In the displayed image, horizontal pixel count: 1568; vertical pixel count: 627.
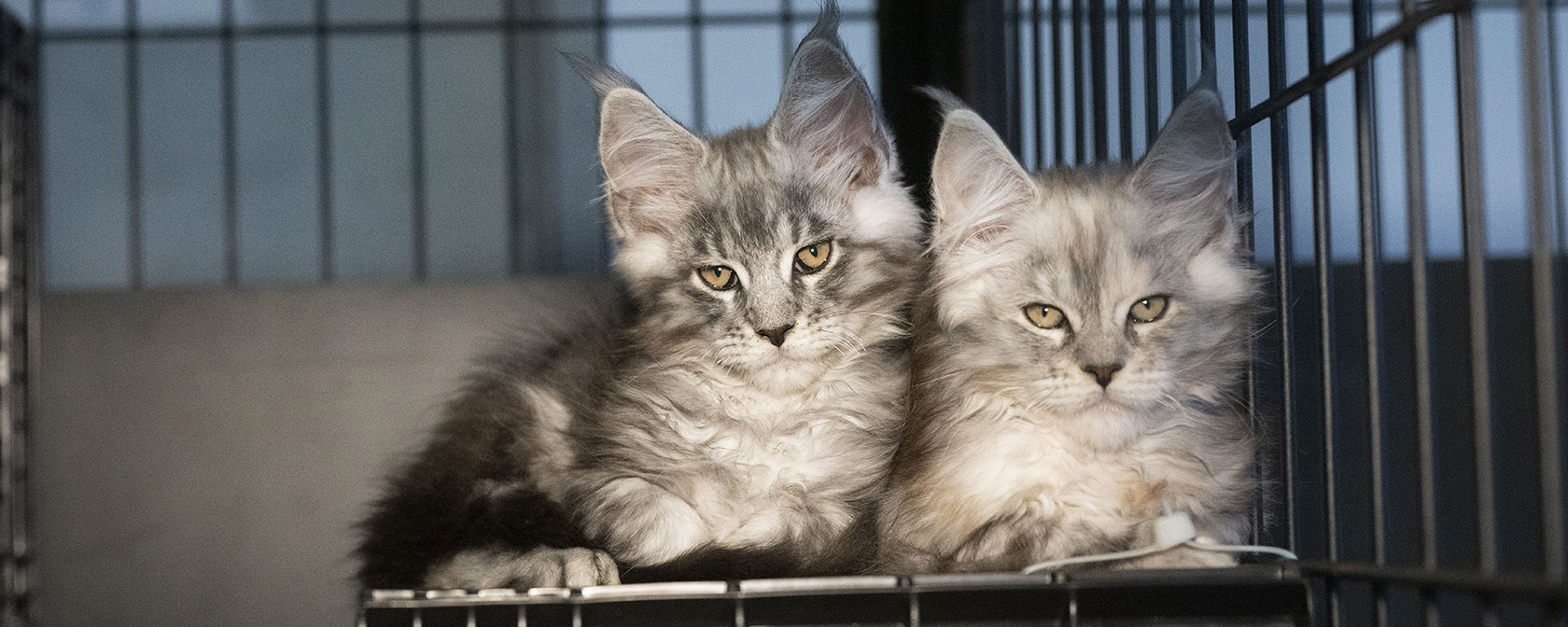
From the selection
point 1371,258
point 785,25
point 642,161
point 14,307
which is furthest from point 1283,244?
point 785,25

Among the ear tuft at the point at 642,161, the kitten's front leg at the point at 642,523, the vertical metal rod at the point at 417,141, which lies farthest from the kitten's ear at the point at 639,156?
the vertical metal rod at the point at 417,141

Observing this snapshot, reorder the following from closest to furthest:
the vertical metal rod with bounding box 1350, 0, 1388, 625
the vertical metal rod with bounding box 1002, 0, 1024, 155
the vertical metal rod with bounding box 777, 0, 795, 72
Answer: the vertical metal rod with bounding box 1350, 0, 1388, 625, the vertical metal rod with bounding box 1002, 0, 1024, 155, the vertical metal rod with bounding box 777, 0, 795, 72

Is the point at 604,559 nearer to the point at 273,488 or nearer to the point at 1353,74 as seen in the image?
the point at 1353,74

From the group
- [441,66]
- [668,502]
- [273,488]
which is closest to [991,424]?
[668,502]

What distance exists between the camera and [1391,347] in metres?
1.87

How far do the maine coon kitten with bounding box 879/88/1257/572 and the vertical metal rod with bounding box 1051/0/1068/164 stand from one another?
2.05 feet

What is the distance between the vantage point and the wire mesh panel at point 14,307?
364 cm

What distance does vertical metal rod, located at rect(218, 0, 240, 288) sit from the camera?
5.25 meters

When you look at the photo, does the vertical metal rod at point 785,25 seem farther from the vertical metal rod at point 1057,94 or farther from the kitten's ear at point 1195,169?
the kitten's ear at point 1195,169

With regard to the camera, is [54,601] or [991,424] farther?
[54,601]

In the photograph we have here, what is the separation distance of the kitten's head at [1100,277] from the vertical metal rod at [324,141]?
190 inches

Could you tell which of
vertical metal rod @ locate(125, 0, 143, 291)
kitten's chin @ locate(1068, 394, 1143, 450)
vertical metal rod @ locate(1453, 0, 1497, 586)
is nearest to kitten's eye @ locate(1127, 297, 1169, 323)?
kitten's chin @ locate(1068, 394, 1143, 450)

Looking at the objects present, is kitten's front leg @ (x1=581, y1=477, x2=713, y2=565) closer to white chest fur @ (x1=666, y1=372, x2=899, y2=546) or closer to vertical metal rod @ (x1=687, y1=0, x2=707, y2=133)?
white chest fur @ (x1=666, y1=372, x2=899, y2=546)

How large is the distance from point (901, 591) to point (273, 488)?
11.5 ft
